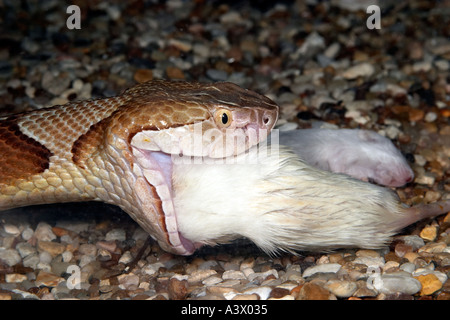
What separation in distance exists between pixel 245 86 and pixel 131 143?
212cm

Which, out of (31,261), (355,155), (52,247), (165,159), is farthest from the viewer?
(355,155)

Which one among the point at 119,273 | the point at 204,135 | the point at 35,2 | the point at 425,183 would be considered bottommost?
the point at 119,273

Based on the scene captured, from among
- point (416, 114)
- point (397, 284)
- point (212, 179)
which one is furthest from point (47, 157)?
point (416, 114)

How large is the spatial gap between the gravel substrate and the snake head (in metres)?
0.37

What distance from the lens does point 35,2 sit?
6125mm

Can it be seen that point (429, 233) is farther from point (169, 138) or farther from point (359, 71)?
point (359, 71)

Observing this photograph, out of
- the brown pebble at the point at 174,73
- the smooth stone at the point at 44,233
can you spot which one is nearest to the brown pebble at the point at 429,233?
the smooth stone at the point at 44,233

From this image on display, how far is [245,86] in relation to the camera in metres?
5.05

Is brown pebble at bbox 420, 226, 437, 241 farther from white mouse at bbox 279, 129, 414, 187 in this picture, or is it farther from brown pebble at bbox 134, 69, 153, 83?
brown pebble at bbox 134, 69, 153, 83

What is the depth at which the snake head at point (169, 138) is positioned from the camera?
312cm

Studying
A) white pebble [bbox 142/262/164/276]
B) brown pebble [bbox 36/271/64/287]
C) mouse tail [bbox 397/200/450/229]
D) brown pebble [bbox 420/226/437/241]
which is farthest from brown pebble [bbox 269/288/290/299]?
brown pebble [bbox 36/271/64/287]

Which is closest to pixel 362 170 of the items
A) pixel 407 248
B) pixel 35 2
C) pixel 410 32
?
pixel 407 248

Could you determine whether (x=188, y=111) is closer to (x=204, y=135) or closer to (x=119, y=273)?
(x=204, y=135)
